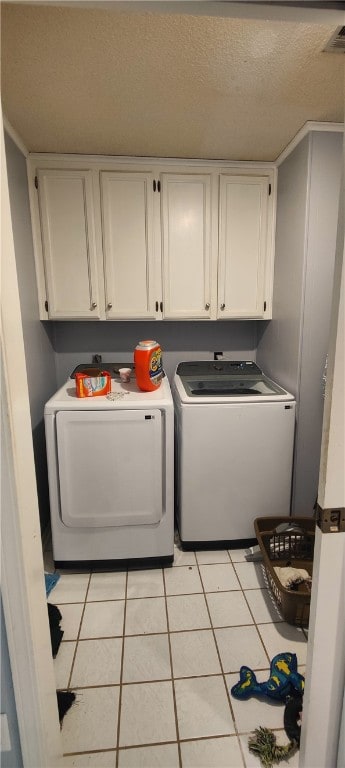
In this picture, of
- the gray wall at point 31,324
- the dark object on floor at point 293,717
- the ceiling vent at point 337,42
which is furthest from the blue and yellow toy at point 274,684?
the ceiling vent at point 337,42

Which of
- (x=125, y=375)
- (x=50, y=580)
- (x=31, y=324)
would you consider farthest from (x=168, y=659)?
(x=31, y=324)

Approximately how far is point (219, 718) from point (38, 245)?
2385 millimetres

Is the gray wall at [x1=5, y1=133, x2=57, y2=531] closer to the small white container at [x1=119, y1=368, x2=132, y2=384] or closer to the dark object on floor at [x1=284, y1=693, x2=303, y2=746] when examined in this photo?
the small white container at [x1=119, y1=368, x2=132, y2=384]

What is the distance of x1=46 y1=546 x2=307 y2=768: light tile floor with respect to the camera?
1188 mm

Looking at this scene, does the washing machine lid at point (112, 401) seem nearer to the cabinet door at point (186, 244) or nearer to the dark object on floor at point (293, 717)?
the cabinet door at point (186, 244)

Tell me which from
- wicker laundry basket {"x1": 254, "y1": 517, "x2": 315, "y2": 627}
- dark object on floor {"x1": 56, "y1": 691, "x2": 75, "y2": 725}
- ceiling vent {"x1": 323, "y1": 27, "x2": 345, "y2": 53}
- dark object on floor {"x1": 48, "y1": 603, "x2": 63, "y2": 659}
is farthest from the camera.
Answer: wicker laundry basket {"x1": 254, "y1": 517, "x2": 315, "y2": 627}

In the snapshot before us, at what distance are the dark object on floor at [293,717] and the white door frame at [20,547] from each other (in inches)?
31.5

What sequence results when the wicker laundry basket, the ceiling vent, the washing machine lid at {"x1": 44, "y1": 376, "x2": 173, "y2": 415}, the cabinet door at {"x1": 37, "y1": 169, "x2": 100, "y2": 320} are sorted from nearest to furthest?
the ceiling vent < the washing machine lid at {"x1": 44, "y1": 376, "x2": 173, "y2": 415} < the wicker laundry basket < the cabinet door at {"x1": 37, "y1": 169, "x2": 100, "y2": 320}

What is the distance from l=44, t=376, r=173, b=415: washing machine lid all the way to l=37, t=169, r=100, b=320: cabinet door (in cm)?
59

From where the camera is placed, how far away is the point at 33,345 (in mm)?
2088

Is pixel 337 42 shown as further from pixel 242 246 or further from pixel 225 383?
pixel 225 383

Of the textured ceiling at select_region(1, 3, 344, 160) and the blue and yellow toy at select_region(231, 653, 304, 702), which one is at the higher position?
the textured ceiling at select_region(1, 3, 344, 160)

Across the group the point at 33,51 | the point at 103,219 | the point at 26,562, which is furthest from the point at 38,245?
the point at 26,562

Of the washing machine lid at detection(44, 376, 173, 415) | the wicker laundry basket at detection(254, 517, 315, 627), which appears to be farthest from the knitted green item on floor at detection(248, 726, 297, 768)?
the washing machine lid at detection(44, 376, 173, 415)
